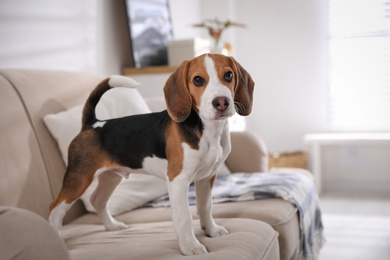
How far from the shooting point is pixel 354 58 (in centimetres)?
422

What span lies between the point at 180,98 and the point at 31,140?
739mm

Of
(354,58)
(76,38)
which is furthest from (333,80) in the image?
(76,38)

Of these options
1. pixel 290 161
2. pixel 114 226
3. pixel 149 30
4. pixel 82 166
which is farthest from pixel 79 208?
pixel 290 161

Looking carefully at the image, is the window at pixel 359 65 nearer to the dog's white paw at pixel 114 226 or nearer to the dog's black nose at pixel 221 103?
the dog's white paw at pixel 114 226

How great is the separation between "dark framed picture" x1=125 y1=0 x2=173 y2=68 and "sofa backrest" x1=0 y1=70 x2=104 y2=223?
1.24 metres

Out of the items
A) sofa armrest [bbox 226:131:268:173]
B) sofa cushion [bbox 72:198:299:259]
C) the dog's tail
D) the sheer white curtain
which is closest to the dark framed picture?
the sheer white curtain

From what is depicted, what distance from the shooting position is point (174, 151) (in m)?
1.42

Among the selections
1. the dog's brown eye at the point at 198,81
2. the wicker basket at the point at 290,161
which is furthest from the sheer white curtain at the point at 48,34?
the wicker basket at the point at 290,161

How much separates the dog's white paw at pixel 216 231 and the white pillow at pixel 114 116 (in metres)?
0.49

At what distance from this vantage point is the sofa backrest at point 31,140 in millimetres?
1698

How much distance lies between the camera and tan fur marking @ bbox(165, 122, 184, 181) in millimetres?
1399

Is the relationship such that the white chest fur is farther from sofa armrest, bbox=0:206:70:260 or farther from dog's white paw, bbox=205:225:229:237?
sofa armrest, bbox=0:206:70:260

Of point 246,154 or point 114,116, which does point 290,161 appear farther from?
point 114,116

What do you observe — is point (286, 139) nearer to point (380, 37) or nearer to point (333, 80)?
point (333, 80)
